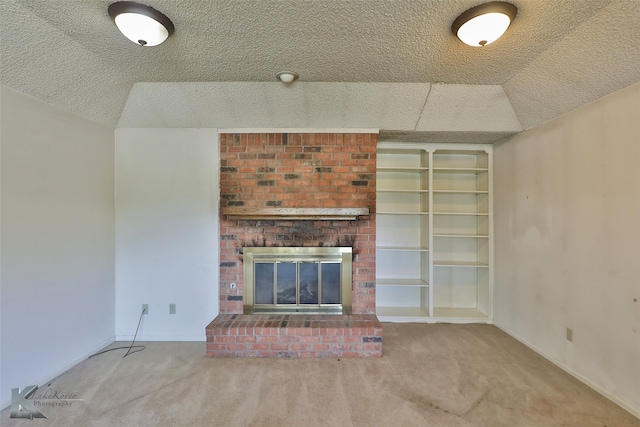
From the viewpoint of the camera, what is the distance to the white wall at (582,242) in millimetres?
1822

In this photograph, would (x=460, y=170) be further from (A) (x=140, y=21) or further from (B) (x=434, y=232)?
(A) (x=140, y=21)

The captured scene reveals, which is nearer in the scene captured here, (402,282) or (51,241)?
(51,241)

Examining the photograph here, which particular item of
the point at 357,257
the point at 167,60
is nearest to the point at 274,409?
the point at 357,257

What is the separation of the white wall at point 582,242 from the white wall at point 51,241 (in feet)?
13.4

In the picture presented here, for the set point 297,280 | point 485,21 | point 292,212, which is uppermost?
point 485,21

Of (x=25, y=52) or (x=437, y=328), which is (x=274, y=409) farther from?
(x=25, y=52)

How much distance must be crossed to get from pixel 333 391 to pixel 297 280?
110 centimetres

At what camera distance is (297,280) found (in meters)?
2.87

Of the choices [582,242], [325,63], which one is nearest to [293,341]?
[325,63]

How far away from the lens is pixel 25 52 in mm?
1734

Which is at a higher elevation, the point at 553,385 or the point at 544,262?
the point at 544,262

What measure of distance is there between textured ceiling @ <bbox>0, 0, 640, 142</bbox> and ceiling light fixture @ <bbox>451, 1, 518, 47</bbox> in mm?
47

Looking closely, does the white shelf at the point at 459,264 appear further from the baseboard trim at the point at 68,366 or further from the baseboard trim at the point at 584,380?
the baseboard trim at the point at 68,366

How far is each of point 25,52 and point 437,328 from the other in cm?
411
